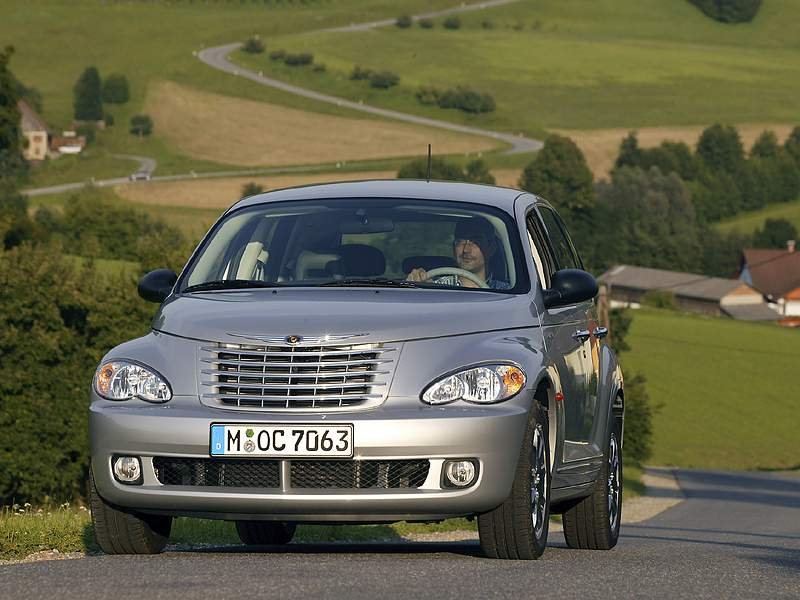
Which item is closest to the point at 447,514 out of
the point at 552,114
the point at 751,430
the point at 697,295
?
the point at 751,430

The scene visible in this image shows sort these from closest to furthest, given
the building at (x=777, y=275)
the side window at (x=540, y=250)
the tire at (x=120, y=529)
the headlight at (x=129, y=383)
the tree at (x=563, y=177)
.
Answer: the headlight at (x=129, y=383) → the tire at (x=120, y=529) → the side window at (x=540, y=250) → the tree at (x=563, y=177) → the building at (x=777, y=275)

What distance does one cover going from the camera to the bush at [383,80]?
7279 inches

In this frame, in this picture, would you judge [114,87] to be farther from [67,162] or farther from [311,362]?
[311,362]

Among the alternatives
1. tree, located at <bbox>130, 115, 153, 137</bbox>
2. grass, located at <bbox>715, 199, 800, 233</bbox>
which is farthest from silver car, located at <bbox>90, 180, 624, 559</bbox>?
tree, located at <bbox>130, 115, 153, 137</bbox>

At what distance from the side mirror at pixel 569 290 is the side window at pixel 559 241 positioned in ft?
3.36

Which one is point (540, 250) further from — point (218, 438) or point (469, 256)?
point (218, 438)

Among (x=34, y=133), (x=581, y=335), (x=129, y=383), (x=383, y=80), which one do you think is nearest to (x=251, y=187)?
(x=34, y=133)

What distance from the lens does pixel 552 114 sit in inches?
7111

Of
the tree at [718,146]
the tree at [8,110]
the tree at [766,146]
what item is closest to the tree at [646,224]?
the tree at [718,146]

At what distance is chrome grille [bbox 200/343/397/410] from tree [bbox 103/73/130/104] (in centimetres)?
18011

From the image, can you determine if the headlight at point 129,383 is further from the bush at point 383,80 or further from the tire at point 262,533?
the bush at point 383,80

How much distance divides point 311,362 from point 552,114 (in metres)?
174

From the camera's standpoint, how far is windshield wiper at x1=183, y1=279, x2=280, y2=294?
364 inches

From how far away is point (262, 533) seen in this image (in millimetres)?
11320
